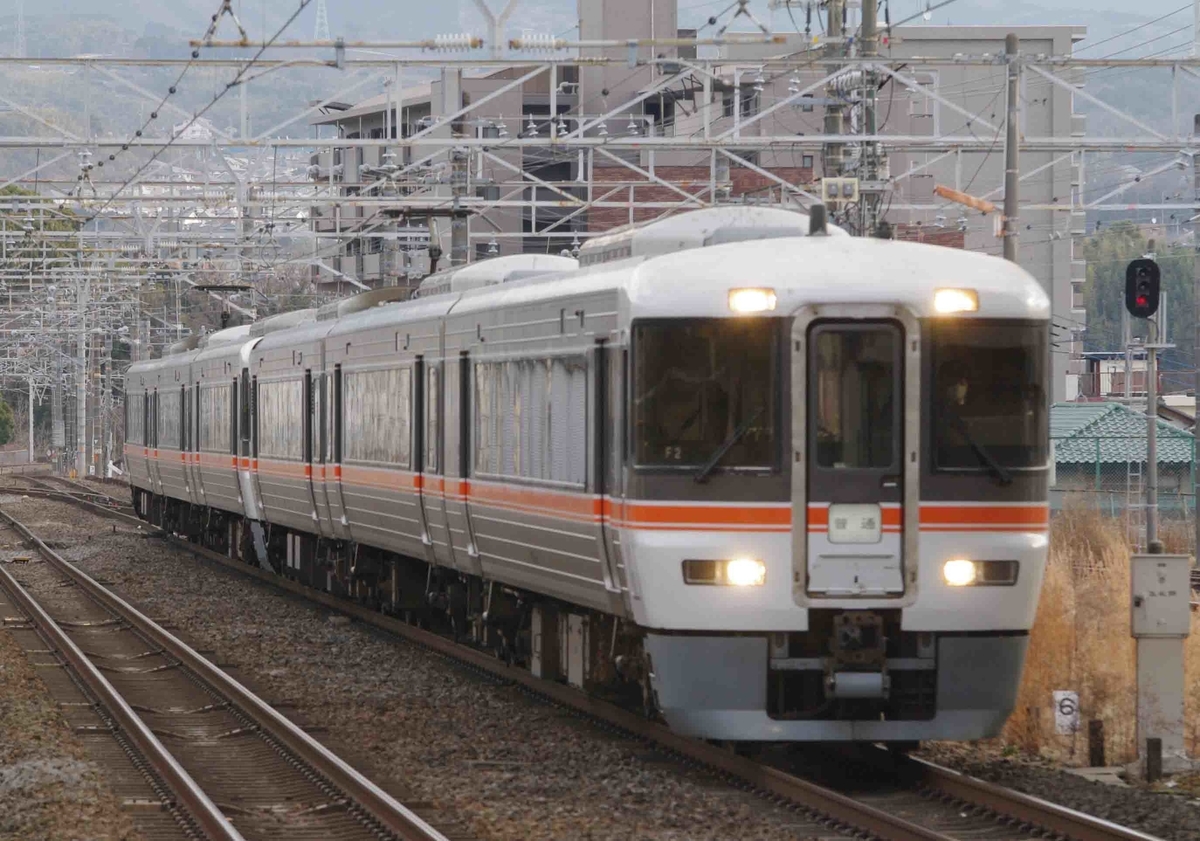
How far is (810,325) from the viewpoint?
10297 millimetres

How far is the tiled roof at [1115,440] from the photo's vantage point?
120 ft

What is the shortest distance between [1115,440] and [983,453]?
28.4m

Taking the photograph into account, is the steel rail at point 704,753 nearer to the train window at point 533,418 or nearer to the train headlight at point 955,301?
the train window at point 533,418

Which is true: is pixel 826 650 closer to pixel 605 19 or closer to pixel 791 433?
pixel 791 433

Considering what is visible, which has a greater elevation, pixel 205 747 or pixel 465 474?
pixel 465 474

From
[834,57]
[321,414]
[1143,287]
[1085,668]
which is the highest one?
[834,57]

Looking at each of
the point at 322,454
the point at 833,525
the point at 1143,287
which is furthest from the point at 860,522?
the point at 322,454

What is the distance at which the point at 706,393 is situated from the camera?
33.9 feet

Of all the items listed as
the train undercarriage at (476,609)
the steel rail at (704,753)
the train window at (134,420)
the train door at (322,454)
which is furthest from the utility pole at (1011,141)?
the train window at (134,420)

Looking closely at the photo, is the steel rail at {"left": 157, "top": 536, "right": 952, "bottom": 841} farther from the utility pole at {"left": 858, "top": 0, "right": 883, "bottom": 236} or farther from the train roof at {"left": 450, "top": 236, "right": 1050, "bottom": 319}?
the utility pole at {"left": 858, "top": 0, "right": 883, "bottom": 236}

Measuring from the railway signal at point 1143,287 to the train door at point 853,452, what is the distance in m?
7.71

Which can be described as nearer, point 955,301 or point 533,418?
point 955,301

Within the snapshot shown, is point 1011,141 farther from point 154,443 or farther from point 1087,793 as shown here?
point 154,443

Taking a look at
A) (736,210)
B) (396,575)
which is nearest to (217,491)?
(396,575)
